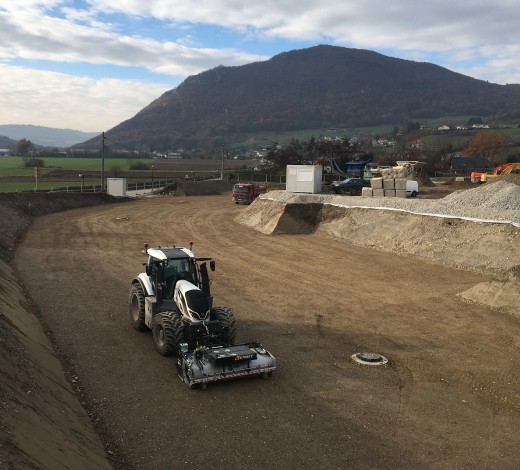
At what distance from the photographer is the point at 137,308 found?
45.6 feet

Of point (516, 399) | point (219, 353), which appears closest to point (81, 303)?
point (219, 353)

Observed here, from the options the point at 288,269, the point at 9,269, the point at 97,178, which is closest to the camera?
the point at 9,269

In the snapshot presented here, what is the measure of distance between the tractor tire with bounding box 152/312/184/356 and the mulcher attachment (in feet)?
2.41

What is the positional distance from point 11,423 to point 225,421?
Answer: 3789 millimetres

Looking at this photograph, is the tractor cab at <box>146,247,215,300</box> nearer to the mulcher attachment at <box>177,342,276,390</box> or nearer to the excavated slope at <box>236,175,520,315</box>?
the mulcher attachment at <box>177,342,276,390</box>

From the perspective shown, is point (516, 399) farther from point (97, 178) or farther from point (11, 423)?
point (97, 178)

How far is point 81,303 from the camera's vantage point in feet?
54.2

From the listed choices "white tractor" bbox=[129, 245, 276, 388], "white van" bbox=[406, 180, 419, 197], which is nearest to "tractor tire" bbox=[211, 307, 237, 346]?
"white tractor" bbox=[129, 245, 276, 388]

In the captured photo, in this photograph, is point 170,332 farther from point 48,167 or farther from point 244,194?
point 48,167

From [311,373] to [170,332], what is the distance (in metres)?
3.39

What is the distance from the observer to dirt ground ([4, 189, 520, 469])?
8.47m

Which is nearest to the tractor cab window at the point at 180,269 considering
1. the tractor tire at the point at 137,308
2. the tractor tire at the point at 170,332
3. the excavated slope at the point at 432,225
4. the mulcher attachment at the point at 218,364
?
the tractor tire at the point at 170,332

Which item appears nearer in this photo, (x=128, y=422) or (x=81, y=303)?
(x=128, y=422)

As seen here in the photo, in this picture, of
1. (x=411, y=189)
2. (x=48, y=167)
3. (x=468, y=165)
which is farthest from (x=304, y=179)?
(x=48, y=167)
